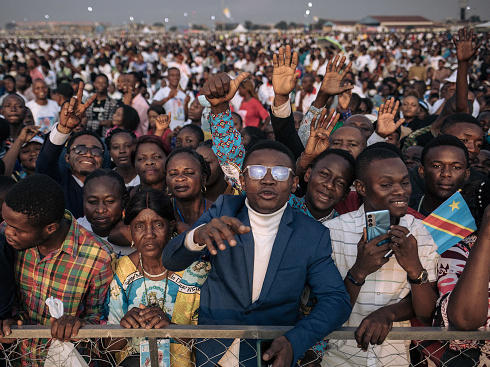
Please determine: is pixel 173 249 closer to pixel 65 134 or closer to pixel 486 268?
pixel 486 268

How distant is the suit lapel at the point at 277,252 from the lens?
6.12ft

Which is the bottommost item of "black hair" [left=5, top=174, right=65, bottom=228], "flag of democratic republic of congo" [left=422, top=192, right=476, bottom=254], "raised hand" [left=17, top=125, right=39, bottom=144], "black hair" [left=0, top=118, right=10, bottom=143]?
"flag of democratic republic of congo" [left=422, top=192, right=476, bottom=254]

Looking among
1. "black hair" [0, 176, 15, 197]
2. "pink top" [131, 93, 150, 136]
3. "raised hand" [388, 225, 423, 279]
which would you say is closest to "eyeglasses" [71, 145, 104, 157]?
"black hair" [0, 176, 15, 197]

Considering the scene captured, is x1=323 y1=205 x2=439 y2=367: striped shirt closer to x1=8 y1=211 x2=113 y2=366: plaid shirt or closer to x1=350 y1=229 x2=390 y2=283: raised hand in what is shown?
x1=350 y1=229 x2=390 y2=283: raised hand

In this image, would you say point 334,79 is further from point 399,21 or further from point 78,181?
point 399,21

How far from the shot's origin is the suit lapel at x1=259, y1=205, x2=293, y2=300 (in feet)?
6.12

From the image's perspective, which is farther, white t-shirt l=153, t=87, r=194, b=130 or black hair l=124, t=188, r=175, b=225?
white t-shirt l=153, t=87, r=194, b=130

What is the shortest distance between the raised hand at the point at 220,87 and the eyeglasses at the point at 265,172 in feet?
2.80

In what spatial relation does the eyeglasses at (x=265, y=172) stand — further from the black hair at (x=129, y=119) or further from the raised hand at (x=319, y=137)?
the black hair at (x=129, y=119)

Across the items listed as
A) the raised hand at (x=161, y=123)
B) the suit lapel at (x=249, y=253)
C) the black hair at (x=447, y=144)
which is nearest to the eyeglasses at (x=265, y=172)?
the suit lapel at (x=249, y=253)

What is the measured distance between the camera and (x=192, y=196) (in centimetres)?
315

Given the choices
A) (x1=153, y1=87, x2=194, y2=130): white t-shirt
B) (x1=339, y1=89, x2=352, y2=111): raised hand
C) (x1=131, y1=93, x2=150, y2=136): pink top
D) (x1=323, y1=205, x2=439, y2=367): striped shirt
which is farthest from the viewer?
(x1=153, y1=87, x2=194, y2=130): white t-shirt

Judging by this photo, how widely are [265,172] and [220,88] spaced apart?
894 mm

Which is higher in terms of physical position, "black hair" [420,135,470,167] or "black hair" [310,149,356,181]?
"black hair" [420,135,470,167]
